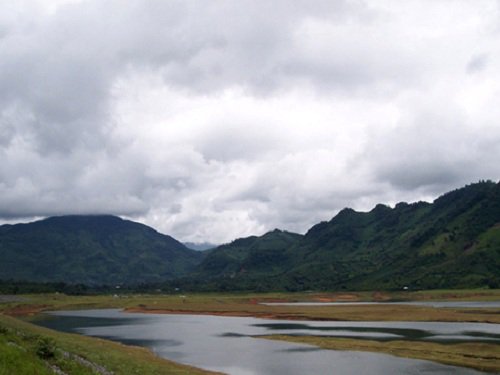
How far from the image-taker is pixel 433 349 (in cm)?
8400

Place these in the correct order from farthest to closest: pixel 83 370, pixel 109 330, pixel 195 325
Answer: pixel 195 325, pixel 109 330, pixel 83 370

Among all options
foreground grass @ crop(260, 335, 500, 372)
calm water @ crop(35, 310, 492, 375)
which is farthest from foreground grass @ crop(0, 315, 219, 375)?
foreground grass @ crop(260, 335, 500, 372)

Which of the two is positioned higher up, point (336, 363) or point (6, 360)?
point (6, 360)

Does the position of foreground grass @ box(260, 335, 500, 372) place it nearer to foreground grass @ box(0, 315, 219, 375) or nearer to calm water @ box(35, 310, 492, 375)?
calm water @ box(35, 310, 492, 375)

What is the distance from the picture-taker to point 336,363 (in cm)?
7331

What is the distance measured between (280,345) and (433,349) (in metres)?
27.0

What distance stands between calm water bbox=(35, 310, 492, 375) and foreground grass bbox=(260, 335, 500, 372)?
3736 mm

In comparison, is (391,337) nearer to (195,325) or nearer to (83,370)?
(195,325)

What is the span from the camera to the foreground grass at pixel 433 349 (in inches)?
2840

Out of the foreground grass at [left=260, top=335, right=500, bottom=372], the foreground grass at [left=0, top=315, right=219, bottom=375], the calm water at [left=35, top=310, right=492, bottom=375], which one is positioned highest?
the foreground grass at [left=0, top=315, right=219, bottom=375]

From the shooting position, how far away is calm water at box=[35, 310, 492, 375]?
69750 millimetres

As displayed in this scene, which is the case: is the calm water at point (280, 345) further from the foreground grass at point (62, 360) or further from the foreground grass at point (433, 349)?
the foreground grass at point (62, 360)

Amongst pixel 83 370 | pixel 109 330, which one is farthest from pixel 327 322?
pixel 83 370

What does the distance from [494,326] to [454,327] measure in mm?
9251
